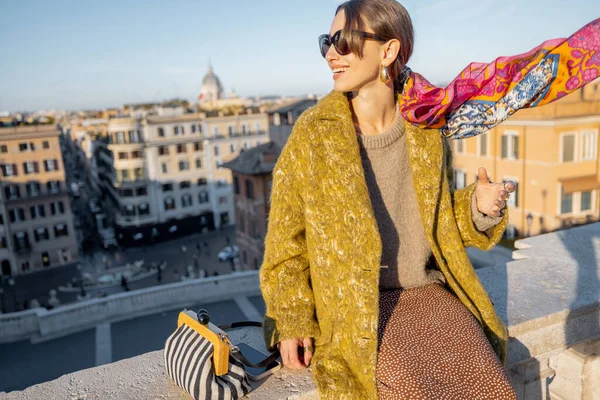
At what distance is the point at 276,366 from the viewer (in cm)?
239

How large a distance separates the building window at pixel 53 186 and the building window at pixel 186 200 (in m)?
11.3

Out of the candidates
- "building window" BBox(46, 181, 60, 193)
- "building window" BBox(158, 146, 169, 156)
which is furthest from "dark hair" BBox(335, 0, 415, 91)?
"building window" BBox(158, 146, 169, 156)

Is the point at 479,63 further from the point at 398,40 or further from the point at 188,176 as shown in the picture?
the point at 188,176

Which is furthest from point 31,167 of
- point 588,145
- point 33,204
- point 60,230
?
point 588,145

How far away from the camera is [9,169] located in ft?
125

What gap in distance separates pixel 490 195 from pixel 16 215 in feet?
139

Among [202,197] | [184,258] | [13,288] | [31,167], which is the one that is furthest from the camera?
[202,197]

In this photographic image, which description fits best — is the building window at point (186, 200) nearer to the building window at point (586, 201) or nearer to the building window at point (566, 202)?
the building window at point (566, 202)

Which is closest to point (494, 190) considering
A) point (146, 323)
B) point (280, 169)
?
point (280, 169)

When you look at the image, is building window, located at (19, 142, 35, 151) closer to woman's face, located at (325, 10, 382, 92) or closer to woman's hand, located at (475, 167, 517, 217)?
woman's face, located at (325, 10, 382, 92)

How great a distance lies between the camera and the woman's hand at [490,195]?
94.7 inches

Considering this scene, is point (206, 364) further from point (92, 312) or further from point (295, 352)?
point (92, 312)

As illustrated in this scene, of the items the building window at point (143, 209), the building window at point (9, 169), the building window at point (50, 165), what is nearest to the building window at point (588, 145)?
the building window at point (143, 209)

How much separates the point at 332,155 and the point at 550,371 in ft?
6.30
